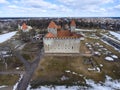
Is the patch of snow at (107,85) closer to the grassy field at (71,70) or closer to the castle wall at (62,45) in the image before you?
the grassy field at (71,70)

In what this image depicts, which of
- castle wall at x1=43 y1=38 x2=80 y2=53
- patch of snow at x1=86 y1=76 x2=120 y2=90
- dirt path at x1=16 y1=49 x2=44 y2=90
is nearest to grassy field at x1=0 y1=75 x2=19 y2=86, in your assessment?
dirt path at x1=16 y1=49 x2=44 y2=90

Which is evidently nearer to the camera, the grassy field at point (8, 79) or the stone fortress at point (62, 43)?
the grassy field at point (8, 79)

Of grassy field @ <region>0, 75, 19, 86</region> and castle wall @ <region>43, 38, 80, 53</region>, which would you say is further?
castle wall @ <region>43, 38, 80, 53</region>

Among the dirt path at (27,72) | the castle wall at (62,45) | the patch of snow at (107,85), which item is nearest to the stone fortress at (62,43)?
the castle wall at (62,45)

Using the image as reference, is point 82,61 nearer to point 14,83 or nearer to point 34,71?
point 34,71

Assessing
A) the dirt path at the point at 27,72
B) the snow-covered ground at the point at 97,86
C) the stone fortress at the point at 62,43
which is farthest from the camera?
the stone fortress at the point at 62,43

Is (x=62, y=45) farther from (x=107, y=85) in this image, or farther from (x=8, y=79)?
(x=107, y=85)

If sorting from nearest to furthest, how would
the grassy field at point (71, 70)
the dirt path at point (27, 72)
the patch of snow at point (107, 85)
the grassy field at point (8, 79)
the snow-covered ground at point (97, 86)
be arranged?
the snow-covered ground at point (97, 86) → the patch of snow at point (107, 85) → the dirt path at point (27, 72) → the grassy field at point (8, 79) → the grassy field at point (71, 70)

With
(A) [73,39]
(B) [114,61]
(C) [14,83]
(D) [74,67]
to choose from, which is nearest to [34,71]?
(C) [14,83]

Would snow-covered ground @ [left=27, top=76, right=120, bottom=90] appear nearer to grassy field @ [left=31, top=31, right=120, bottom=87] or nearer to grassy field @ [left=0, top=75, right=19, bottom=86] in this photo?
grassy field @ [left=31, top=31, right=120, bottom=87]

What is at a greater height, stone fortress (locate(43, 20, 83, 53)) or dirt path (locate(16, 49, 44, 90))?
stone fortress (locate(43, 20, 83, 53))
